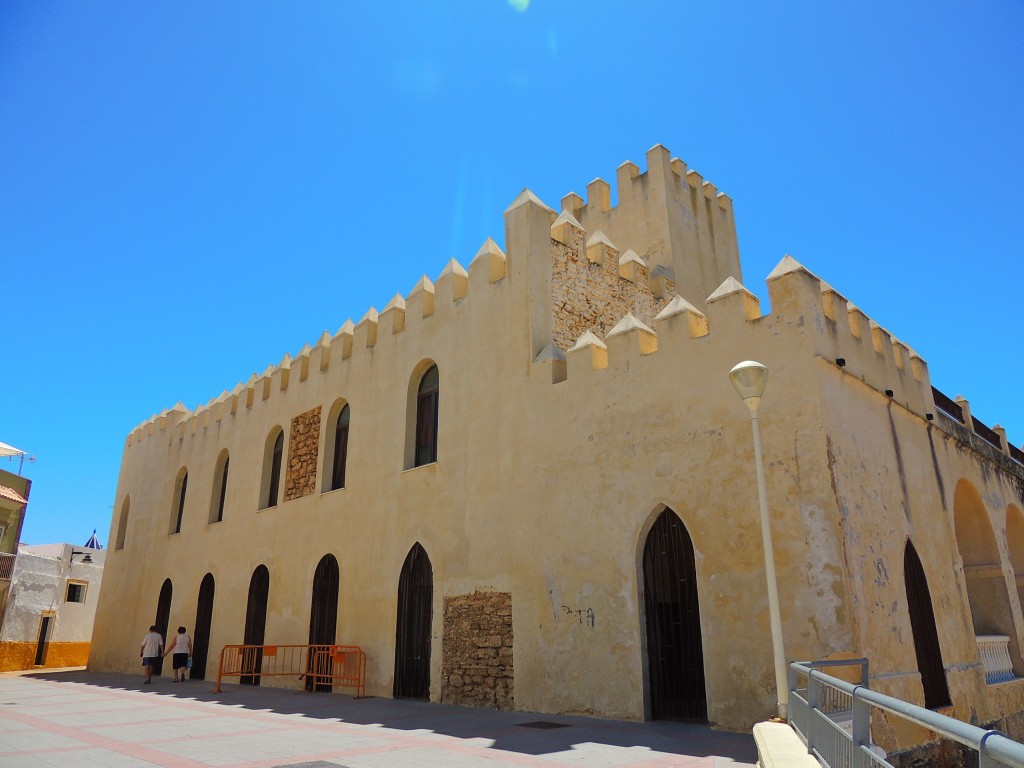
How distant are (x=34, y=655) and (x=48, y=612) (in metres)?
1.68

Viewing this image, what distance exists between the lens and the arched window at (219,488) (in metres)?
19.8

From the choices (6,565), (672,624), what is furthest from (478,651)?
(6,565)

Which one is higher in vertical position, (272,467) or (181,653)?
(272,467)

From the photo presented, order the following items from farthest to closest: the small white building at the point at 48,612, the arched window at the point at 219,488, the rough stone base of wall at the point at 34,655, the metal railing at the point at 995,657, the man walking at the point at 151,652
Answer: the small white building at the point at 48,612
the rough stone base of wall at the point at 34,655
the arched window at the point at 219,488
the man walking at the point at 151,652
the metal railing at the point at 995,657

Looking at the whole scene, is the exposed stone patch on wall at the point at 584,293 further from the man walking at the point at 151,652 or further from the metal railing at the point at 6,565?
the metal railing at the point at 6,565

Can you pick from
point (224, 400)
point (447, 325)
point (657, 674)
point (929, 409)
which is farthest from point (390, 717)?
point (224, 400)

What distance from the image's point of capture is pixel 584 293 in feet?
42.4

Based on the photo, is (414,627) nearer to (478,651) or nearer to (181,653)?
(478,651)

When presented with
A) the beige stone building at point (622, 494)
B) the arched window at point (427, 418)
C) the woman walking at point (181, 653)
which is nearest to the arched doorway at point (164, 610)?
the beige stone building at point (622, 494)

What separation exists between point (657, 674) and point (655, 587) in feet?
3.48

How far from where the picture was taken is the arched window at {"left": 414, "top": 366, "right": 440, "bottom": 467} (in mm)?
13562

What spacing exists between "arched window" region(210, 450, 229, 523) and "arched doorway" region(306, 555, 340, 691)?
247 inches

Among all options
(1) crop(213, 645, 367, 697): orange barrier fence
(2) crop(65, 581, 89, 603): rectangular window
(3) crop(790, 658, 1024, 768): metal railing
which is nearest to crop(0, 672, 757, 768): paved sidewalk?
(1) crop(213, 645, 367, 697): orange barrier fence

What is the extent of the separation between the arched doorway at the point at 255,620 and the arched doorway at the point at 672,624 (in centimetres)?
1044
